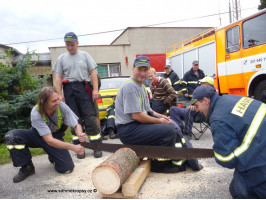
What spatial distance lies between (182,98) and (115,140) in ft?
9.08

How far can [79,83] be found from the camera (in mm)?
4105

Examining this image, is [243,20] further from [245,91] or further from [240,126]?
[240,126]

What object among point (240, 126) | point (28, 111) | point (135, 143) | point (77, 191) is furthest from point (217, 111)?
point (28, 111)

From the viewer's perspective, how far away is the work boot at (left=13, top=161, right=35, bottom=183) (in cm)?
330

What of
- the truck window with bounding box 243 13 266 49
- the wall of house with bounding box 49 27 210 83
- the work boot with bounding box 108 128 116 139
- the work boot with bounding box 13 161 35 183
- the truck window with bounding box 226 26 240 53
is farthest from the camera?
the wall of house with bounding box 49 27 210 83

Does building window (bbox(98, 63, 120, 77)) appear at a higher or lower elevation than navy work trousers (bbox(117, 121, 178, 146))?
higher

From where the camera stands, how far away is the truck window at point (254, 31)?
5.40 meters

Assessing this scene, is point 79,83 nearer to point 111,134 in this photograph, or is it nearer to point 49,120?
point 49,120

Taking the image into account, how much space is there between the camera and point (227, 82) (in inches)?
258

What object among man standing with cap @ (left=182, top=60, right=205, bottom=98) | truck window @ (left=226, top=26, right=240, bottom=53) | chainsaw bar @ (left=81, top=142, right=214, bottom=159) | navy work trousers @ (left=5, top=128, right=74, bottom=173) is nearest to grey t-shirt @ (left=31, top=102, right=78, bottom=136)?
navy work trousers @ (left=5, top=128, right=74, bottom=173)

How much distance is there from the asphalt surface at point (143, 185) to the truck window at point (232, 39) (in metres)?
3.89

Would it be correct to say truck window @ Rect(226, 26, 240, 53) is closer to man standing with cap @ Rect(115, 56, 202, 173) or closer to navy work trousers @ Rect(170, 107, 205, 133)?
navy work trousers @ Rect(170, 107, 205, 133)

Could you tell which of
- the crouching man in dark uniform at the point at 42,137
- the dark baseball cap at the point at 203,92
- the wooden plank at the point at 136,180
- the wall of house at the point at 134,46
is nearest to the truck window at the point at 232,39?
the dark baseball cap at the point at 203,92

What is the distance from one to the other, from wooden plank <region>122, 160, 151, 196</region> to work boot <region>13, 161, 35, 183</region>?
1.75 metres
